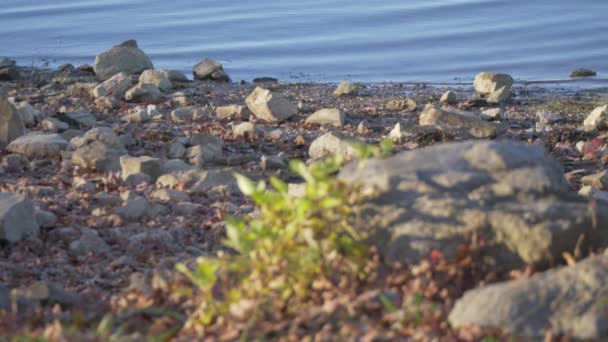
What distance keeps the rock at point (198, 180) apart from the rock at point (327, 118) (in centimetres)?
278

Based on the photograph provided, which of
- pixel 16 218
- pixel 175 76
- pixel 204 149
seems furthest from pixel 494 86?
pixel 16 218

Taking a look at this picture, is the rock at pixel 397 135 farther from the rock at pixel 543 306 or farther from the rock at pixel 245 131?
the rock at pixel 543 306

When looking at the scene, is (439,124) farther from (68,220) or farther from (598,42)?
(598,42)

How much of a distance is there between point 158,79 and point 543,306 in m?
9.42

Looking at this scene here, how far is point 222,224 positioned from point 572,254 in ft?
8.66

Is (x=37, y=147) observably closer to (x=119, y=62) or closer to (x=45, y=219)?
(x=45, y=219)

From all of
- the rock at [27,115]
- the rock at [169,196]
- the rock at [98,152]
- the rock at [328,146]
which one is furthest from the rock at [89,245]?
the rock at [27,115]

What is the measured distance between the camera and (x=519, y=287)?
3.60 meters

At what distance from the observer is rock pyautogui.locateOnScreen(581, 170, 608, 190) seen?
7.54 m

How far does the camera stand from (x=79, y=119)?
31.4 feet

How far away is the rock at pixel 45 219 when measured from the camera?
6020 millimetres

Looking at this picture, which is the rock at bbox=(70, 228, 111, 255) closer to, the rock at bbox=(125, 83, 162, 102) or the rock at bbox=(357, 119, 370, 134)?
the rock at bbox=(357, 119, 370, 134)

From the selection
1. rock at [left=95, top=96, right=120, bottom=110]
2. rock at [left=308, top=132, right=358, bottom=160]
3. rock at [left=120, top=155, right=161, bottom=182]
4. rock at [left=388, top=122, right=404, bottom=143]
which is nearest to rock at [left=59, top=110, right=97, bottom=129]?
rock at [left=95, top=96, right=120, bottom=110]

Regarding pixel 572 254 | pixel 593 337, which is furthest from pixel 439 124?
pixel 593 337
